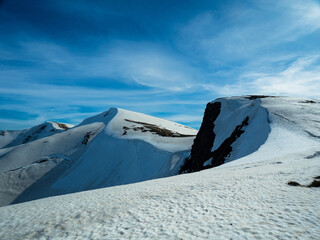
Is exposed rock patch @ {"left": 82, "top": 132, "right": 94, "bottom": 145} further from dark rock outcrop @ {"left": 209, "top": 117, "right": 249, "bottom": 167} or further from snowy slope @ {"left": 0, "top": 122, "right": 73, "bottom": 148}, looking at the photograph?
snowy slope @ {"left": 0, "top": 122, "right": 73, "bottom": 148}

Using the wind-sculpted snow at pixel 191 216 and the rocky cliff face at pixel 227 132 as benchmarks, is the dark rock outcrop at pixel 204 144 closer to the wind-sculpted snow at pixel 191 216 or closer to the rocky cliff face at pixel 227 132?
the rocky cliff face at pixel 227 132

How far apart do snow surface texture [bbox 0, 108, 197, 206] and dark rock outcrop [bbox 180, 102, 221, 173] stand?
146 inches

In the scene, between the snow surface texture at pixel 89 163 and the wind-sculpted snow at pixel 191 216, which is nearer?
the wind-sculpted snow at pixel 191 216

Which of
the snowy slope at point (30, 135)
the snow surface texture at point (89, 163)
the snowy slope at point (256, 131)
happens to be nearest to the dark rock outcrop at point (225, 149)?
the snowy slope at point (256, 131)

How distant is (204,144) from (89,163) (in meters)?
42.7

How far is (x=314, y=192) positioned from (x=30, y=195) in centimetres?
7231

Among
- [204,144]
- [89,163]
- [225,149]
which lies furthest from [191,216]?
[89,163]

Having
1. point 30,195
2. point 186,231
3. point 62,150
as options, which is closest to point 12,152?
point 62,150

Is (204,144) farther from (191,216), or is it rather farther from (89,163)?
(89,163)

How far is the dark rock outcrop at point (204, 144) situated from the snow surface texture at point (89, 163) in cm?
371

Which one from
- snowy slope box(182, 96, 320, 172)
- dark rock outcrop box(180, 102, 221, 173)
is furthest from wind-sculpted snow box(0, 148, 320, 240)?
dark rock outcrop box(180, 102, 221, 173)

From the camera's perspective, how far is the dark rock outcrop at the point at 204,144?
37.8 metres

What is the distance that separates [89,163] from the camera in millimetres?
65062

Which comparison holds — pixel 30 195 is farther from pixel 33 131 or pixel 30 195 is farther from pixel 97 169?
pixel 33 131
